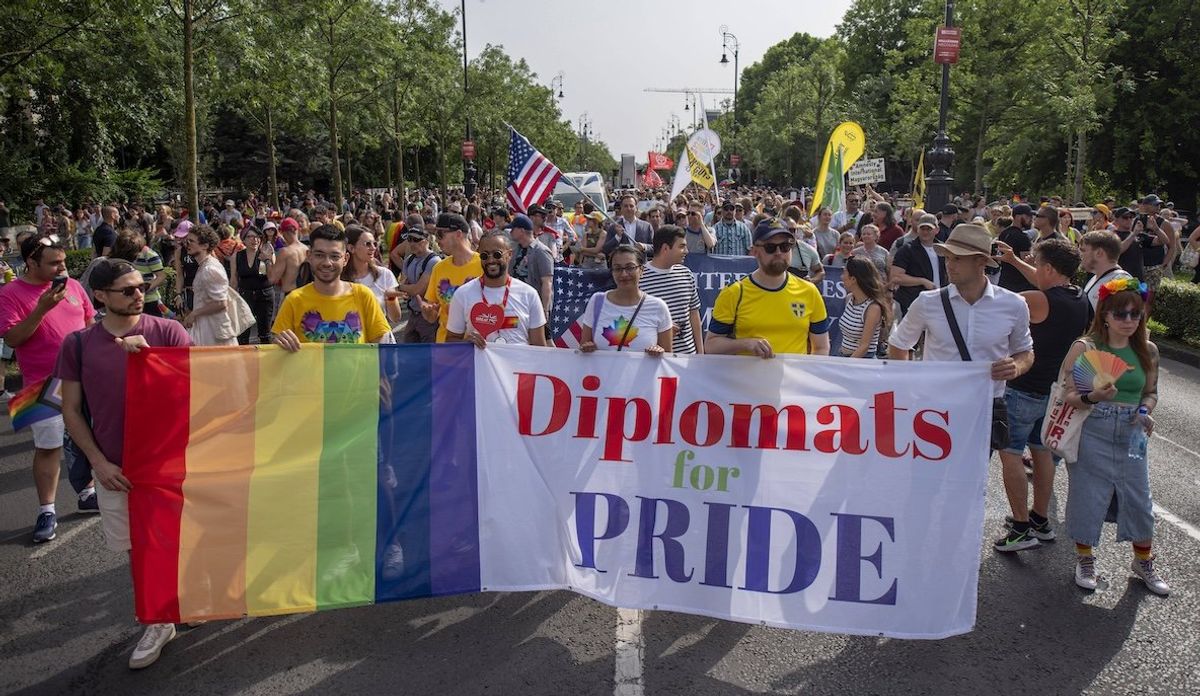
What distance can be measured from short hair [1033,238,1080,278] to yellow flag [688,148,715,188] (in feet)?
50.3

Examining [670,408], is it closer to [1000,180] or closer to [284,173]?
[1000,180]

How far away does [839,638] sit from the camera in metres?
4.45

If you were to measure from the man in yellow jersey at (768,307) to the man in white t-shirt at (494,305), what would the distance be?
4.26ft

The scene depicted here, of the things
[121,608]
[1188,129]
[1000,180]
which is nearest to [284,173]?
[1000,180]

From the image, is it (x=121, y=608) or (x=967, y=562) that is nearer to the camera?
(x=967, y=562)

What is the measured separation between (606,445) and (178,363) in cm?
208

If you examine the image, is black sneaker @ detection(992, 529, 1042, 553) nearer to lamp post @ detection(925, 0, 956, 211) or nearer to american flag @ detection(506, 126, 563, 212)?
american flag @ detection(506, 126, 563, 212)

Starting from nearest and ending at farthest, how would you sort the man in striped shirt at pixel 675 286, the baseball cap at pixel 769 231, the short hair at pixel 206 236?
the baseball cap at pixel 769 231 < the man in striped shirt at pixel 675 286 < the short hair at pixel 206 236

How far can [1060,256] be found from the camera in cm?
540

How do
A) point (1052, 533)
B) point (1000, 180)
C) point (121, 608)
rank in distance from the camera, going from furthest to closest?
point (1000, 180), point (1052, 533), point (121, 608)

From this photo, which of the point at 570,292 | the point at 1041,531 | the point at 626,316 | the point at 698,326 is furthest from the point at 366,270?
the point at 1041,531

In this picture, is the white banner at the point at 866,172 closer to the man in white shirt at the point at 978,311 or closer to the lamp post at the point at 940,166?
the lamp post at the point at 940,166

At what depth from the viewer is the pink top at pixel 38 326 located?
5914 mm

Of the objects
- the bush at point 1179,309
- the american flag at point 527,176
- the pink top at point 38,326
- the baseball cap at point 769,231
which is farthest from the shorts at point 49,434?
the bush at point 1179,309
